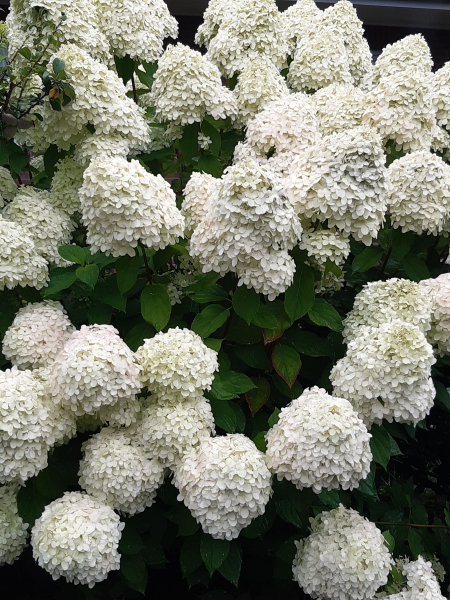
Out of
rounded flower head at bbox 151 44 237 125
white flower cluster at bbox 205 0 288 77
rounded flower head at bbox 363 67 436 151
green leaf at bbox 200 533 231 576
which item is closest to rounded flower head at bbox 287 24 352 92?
white flower cluster at bbox 205 0 288 77

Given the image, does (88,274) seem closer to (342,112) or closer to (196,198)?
(196,198)

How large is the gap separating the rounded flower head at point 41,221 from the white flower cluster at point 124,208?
0.41 m

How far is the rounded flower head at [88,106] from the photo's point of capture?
202 cm

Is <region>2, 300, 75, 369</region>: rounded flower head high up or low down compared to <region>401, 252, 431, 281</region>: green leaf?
down

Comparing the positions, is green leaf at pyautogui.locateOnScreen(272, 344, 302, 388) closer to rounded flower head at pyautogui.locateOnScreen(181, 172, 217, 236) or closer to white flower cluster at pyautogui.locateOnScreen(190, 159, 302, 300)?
white flower cluster at pyautogui.locateOnScreen(190, 159, 302, 300)

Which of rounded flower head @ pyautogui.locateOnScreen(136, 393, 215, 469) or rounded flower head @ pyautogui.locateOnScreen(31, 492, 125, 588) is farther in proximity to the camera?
rounded flower head @ pyautogui.locateOnScreen(136, 393, 215, 469)

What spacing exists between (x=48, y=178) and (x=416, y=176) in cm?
157

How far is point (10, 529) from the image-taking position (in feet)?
5.84

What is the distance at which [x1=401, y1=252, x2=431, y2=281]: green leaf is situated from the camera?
83.6 inches

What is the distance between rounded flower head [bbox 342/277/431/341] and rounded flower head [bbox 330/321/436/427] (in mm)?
184

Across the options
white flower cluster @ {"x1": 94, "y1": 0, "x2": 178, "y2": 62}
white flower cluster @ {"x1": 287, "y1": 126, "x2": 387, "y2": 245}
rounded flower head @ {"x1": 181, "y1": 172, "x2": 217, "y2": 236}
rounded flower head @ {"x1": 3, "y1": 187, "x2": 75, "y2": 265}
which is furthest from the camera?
white flower cluster @ {"x1": 94, "y1": 0, "x2": 178, "y2": 62}

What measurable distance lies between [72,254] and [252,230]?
704 millimetres

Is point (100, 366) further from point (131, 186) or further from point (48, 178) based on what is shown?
point (48, 178)

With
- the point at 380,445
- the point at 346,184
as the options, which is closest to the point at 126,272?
the point at 346,184
